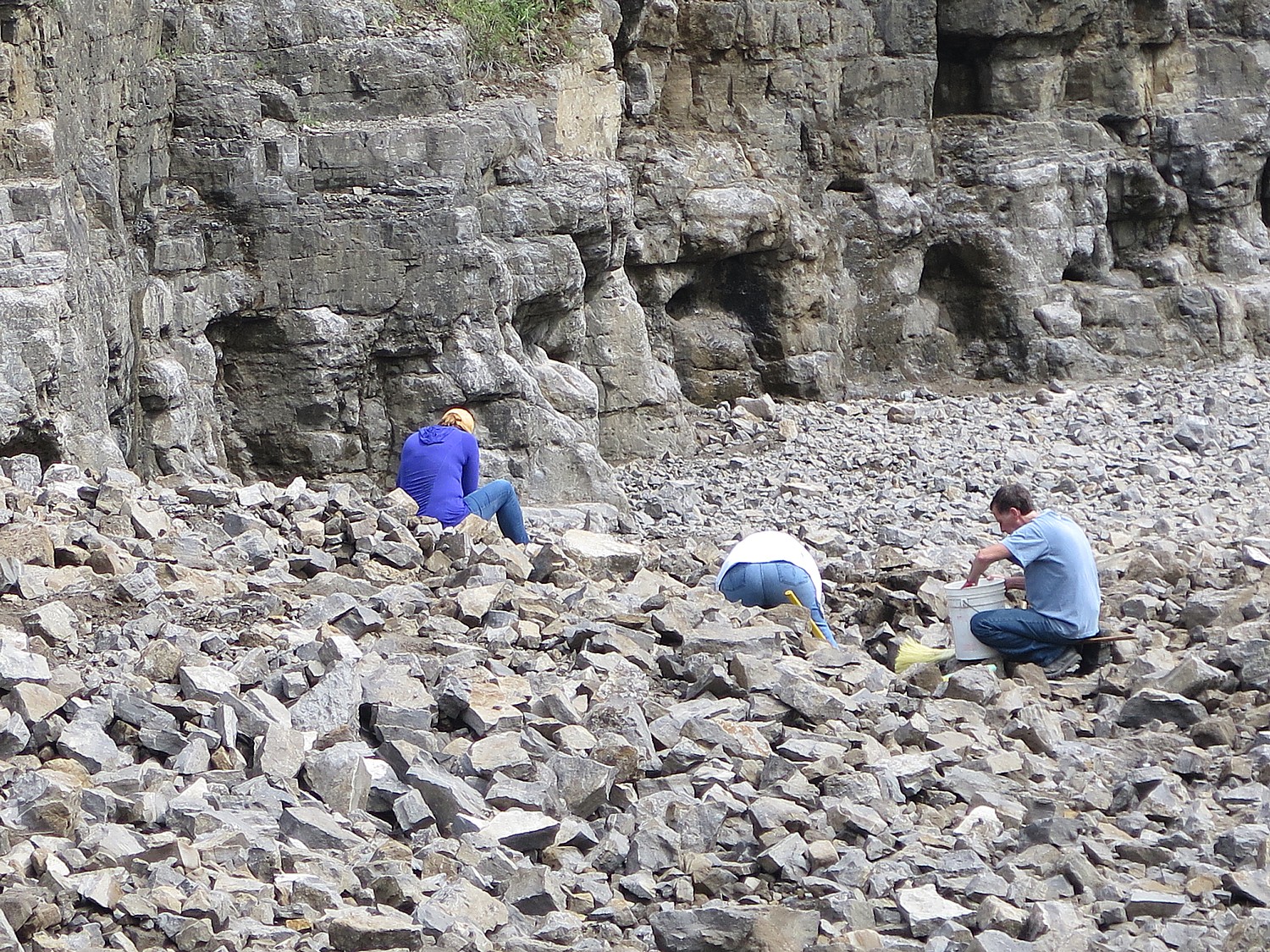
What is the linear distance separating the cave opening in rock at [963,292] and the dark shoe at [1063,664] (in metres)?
12.1

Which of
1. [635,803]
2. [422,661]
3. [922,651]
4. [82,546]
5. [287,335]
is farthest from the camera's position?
[287,335]

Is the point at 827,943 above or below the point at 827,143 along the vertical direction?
below

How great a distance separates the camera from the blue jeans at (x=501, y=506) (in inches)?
351

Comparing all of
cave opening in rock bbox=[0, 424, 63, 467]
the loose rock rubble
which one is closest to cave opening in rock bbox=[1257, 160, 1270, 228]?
the loose rock rubble

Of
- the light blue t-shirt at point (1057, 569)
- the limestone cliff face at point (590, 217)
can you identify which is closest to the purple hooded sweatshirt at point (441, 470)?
the limestone cliff face at point (590, 217)

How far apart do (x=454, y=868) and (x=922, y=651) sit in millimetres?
3292

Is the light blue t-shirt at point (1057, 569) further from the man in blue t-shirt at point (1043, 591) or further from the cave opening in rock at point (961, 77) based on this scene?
the cave opening in rock at point (961, 77)

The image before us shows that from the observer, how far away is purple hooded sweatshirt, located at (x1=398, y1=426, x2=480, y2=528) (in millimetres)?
8773

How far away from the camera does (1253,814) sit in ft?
16.9

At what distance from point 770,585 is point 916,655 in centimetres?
74

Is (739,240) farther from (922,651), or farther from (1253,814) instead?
(1253,814)

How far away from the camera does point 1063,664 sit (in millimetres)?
6914

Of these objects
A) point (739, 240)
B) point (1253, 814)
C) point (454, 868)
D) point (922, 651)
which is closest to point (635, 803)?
point (454, 868)

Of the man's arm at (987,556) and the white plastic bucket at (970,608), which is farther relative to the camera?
the white plastic bucket at (970,608)
